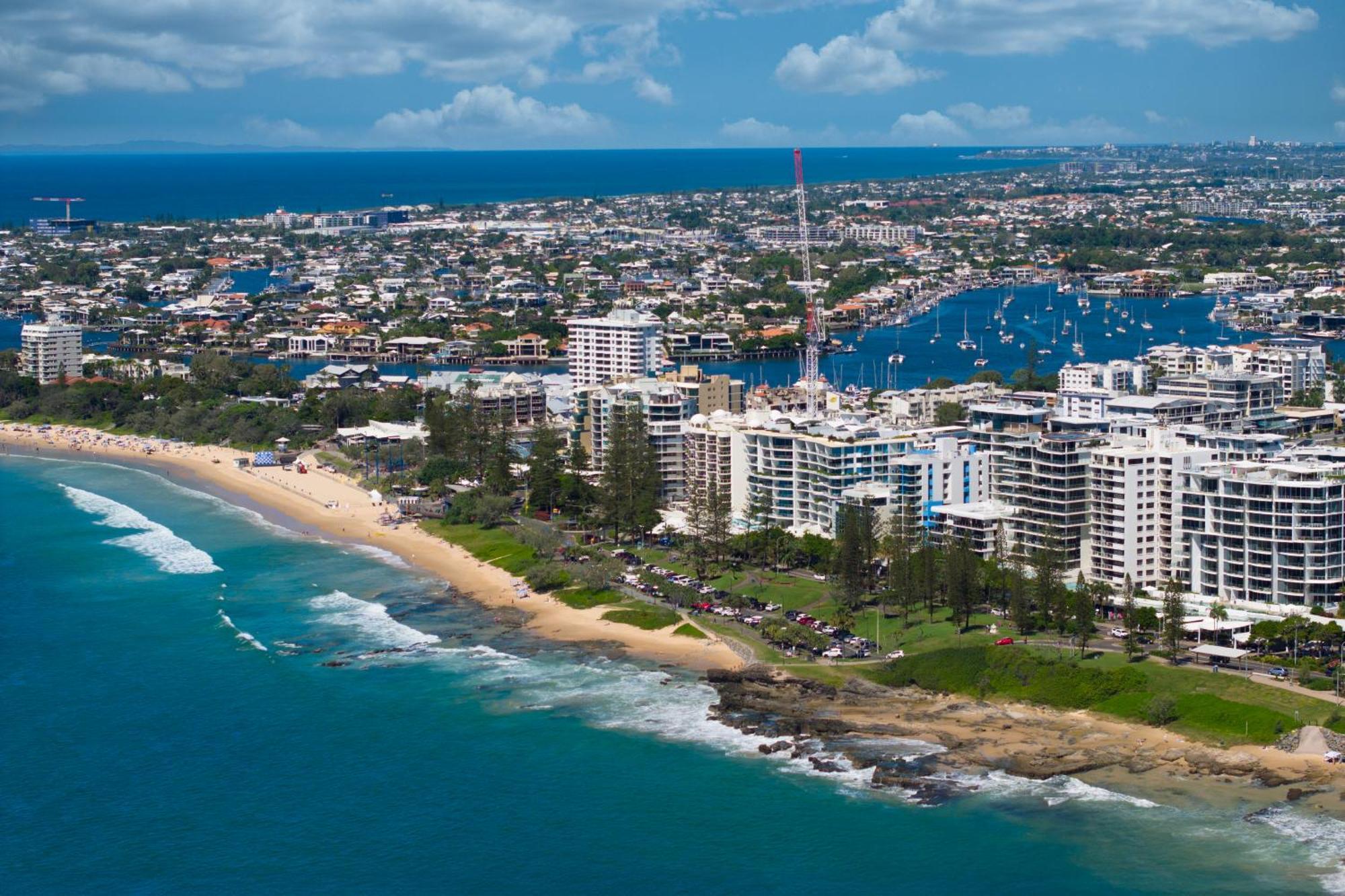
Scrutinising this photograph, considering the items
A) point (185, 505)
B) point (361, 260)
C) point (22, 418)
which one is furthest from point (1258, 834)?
point (361, 260)

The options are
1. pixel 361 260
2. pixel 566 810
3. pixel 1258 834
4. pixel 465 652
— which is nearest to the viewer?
pixel 1258 834

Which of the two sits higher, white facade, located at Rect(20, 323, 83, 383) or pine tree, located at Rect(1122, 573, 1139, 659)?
white facade, located at Rect(20, 323, 83, 383)

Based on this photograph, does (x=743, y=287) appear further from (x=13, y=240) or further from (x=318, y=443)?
(x=13, y=240)

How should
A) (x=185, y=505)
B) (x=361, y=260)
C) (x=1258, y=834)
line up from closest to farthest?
(x=1258, y=834), (x=185, y=505), (x=361, y=260)

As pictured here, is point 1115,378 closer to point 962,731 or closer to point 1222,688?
point 1222,688

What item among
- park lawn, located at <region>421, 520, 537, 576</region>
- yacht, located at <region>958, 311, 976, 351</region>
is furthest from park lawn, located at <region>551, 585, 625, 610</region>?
yacht, located at <region>958, 311, 976, 351</region>

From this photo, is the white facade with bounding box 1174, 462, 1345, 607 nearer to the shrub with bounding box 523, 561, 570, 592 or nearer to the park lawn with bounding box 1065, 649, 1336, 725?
the park lawn with bounding box 1065, 649, 1336, 725

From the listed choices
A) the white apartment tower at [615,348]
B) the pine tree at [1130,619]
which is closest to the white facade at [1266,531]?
the pine tree at [1130,619]
